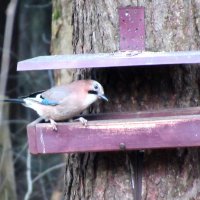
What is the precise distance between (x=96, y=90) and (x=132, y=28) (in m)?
0.49

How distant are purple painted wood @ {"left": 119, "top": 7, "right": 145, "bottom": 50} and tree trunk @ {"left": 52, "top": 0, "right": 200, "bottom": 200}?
3cm

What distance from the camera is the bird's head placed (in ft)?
14.0

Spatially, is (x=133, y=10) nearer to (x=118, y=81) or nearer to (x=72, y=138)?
(x=118, y=81)

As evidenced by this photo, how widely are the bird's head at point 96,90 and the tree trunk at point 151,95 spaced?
0.87ft

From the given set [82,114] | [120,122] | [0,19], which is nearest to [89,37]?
[82,114]

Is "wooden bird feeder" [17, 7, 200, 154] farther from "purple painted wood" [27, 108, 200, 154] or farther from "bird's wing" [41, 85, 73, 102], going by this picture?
"bird's wing" [41, 85, 73, 102]

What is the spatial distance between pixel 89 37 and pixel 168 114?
71 cm

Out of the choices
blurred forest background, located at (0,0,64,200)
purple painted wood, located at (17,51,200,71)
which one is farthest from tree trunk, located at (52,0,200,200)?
blurred forest background, located at (0,0,64,200)

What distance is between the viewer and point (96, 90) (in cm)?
429

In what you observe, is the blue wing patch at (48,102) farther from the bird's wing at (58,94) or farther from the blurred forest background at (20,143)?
the blurred forest background at (20,143)

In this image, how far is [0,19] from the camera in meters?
10.5

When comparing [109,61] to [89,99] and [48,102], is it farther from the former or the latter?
[48,102]

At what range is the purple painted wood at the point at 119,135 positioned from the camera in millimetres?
3957

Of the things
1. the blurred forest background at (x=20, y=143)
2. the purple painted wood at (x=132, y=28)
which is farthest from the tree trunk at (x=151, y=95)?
the blurred forest background at (x=20, y=143)
